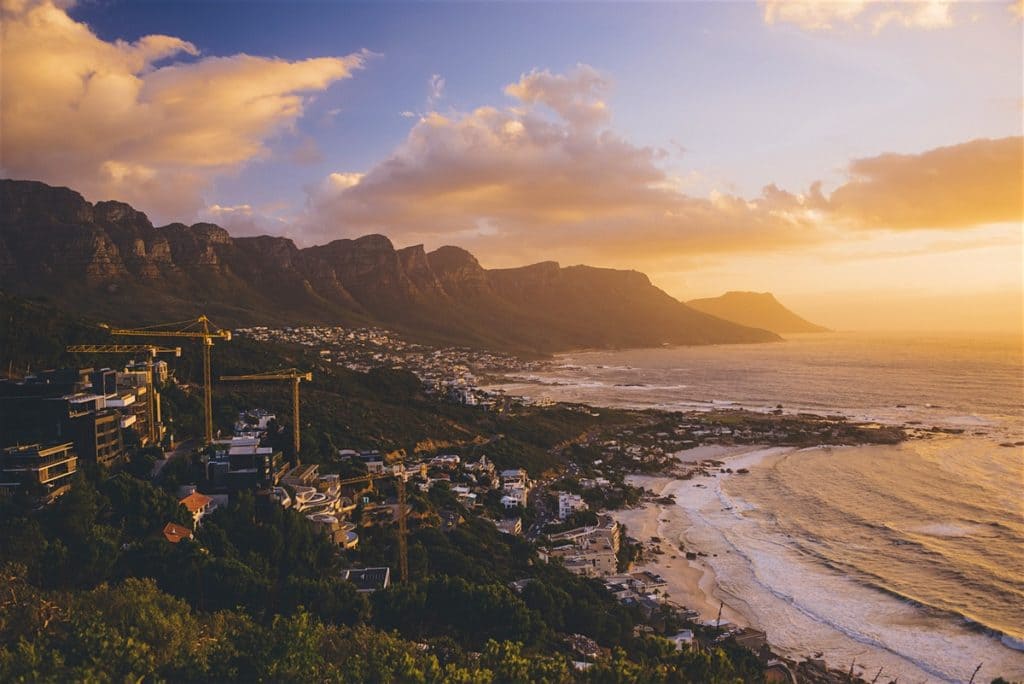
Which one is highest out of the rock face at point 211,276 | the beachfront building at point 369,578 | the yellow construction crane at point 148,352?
the rock face at point 211,276

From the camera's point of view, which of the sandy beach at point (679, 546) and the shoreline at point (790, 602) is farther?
the sandy beach at point (679, 546)

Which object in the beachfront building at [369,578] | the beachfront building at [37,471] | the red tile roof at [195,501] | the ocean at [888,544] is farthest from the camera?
the red tile roof at [195,501]

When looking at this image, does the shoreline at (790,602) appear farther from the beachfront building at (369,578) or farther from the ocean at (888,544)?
the beachfront building at (369,578)

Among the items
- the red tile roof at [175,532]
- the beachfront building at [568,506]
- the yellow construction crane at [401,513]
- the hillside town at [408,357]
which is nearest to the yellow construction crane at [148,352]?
the yellow construction crane at [401,513]

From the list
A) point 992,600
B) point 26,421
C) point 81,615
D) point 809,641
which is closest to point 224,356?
point 26,421

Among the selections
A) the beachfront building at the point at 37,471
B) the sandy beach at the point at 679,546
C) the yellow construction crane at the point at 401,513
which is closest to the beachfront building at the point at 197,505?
the beachfront building at the point at 37,471

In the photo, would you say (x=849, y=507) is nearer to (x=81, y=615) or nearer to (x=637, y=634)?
(x=637, y=634)

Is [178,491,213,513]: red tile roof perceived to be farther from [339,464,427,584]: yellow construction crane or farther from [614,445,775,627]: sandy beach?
[614,445,775,627]: sandy beach

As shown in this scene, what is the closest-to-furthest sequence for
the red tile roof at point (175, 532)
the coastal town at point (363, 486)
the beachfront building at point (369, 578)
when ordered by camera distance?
the beachfront building at point (369, 578), the red tile roof at point (175, 532), the coastal town at point (363, 486)

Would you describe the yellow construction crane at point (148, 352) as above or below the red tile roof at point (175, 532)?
above
